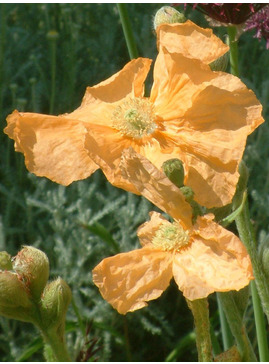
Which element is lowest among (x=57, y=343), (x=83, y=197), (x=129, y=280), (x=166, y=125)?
(x=83, y=197)

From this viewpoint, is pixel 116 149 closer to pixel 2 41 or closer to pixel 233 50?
pixel 233 50

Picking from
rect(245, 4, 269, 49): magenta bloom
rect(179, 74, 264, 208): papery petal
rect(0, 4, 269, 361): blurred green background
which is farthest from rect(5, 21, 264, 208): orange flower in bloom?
rect(0, 4, 269, 361): blurred green background

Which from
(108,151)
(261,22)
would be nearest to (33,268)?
(108,151)

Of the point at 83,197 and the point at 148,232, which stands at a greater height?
the point at 148,232

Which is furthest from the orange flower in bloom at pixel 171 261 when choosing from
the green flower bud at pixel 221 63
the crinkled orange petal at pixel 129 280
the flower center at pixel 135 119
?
the green flower bud at pixel 221 63

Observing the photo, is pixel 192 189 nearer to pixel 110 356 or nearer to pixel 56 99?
pixel 110 356

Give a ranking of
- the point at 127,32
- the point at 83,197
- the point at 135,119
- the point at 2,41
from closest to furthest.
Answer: the point at 135,119 → the point at 127,32 → the point at 83,197 → the point at 2,41

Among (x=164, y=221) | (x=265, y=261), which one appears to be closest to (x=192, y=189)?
(x=164, y=221)
